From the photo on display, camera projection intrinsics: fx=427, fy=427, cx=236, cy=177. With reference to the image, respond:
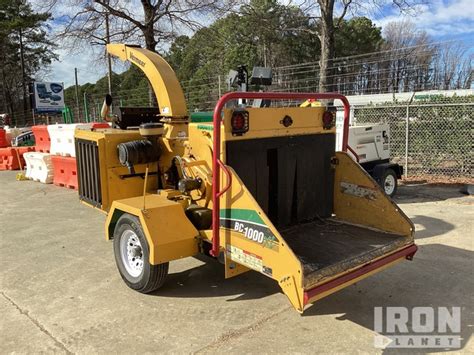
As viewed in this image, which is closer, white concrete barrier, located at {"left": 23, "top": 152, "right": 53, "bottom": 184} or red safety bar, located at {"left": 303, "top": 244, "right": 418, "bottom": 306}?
red safety bar, located at {"left": 303, "top": 244, "right": 418, "bottom": 306}

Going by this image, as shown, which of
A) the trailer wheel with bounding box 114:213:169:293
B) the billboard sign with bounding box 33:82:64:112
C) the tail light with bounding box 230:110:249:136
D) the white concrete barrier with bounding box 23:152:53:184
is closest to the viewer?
the tail light with bounding box 230:110:249:136

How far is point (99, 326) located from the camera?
3650 mm

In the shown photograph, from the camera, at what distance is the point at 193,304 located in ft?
13.3

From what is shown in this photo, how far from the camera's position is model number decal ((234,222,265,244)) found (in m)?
3.38

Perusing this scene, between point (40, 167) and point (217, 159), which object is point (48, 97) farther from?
point (217, 159)

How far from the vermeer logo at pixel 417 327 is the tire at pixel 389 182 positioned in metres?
4.83

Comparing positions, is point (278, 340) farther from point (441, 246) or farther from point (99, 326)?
point (441, 246)

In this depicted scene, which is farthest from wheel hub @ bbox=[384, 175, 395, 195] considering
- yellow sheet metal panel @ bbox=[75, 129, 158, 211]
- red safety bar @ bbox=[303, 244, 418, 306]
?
yellow sheet metal panel @ bbox=[75, 129, 158, 211]

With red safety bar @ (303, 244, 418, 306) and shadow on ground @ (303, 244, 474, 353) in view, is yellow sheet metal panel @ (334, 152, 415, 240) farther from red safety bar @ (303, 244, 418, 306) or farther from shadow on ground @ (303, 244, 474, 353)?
shadow on ground @ (303, 244, 474, 353)

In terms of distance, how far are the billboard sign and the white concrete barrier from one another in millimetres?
14998

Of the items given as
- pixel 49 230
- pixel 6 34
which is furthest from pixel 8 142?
pixel 6 34

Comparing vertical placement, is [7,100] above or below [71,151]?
above

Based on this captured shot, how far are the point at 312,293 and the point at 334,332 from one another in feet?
2.06

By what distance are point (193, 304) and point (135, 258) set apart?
0.81 meters
